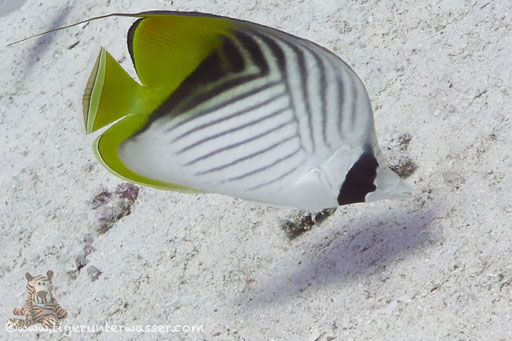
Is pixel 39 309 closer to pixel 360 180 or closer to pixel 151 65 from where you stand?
pixel 151 65

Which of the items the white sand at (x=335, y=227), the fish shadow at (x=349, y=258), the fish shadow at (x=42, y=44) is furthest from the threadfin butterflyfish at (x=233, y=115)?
the fish shadow at (x=42, y=44)

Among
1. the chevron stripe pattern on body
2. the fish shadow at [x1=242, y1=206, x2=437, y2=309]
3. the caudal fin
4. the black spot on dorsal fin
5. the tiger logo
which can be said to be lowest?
the fish shadow at [x1=242, y1=206, x2=437, y2=309]

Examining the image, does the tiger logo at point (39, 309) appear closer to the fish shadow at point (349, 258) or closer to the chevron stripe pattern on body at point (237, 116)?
the fish shadow at point (349, 258)

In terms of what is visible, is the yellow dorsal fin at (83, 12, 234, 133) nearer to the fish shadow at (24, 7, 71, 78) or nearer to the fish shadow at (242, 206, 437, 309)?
the fish shadow at (242, 206, 437, 309)

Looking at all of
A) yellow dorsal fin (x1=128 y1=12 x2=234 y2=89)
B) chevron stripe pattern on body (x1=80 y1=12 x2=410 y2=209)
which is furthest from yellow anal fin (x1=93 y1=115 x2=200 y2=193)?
yellow dorsal fin (x1=128 y1=12 x2=234 y2=89)

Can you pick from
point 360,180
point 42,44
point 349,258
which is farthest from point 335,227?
point 42,44

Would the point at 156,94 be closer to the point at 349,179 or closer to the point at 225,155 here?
the point at 225,155
